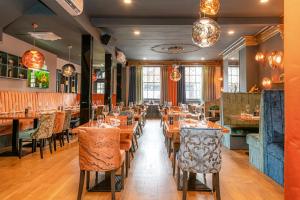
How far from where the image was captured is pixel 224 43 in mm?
10180

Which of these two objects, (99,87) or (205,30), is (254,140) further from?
(99,87)

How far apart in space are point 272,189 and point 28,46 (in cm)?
861

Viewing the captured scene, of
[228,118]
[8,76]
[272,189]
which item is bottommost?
[272,189]

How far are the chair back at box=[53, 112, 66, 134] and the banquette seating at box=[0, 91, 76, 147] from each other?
3.73 ft

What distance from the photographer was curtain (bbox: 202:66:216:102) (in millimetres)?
15055

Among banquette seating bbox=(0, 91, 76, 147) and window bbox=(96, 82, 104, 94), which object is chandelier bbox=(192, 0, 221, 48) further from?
window bbox=(96, 82, 104, 94)

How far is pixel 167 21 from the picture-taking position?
6922 millimetres


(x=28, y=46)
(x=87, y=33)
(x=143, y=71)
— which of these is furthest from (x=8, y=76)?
(x=143, y=71)

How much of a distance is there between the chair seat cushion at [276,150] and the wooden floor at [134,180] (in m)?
0.40

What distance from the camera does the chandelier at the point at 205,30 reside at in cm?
395

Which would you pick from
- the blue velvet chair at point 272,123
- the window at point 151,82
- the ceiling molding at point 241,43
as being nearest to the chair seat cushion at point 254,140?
the blue velvet chair at point 272,123

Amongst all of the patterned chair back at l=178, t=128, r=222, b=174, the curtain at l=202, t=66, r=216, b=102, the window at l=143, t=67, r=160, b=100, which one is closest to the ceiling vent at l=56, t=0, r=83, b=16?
the patterned chair back at l=178, t=128, r=222, b=174

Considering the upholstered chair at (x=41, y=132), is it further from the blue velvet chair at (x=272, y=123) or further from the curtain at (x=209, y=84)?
the curtain at (x=209, y=84)

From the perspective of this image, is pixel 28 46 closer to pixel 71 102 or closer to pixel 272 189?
pixel 71 102
